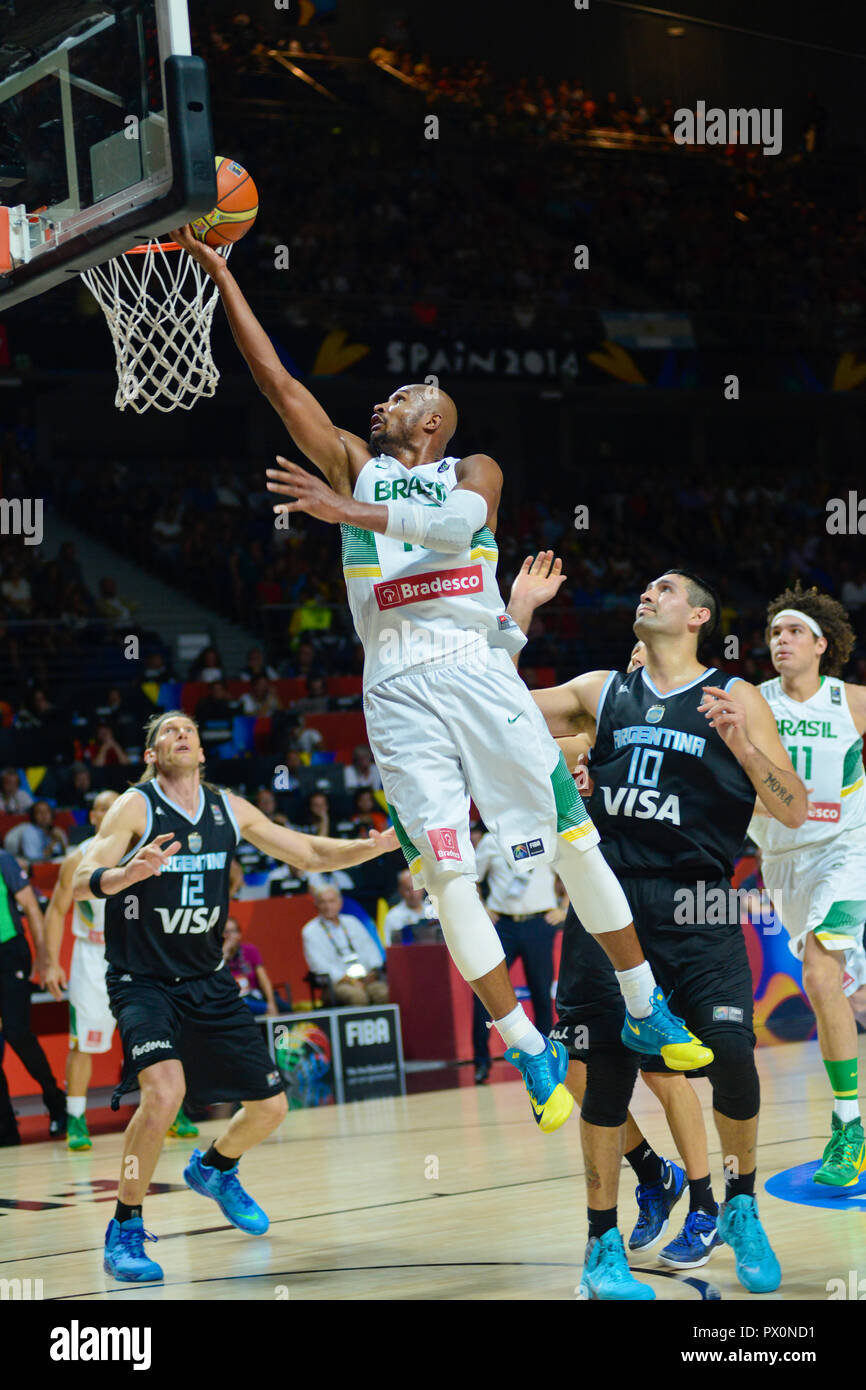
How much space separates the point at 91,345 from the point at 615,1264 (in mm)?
15678

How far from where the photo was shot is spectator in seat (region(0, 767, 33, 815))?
14.1m

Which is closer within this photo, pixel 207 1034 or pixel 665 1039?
pixel 665 1039

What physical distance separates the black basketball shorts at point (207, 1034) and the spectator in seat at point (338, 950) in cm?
523

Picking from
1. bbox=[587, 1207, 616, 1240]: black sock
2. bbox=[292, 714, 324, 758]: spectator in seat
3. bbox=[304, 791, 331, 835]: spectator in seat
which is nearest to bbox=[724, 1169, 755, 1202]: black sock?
bbox=[587, 1207, 616, 1240]: black sock

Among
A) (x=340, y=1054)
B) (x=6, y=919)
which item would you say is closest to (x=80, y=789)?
(x=340, y=1054)

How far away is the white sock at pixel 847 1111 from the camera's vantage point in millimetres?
6727

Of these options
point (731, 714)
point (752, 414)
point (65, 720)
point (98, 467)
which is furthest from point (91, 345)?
point (731, 714)

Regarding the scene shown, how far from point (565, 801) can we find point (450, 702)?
1.70 feet

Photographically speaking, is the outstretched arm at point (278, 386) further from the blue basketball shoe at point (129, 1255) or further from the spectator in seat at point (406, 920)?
the spectator in seat at point (406, 920)

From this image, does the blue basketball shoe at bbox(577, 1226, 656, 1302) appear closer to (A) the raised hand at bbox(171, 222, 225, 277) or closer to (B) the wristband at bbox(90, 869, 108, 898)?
(B) the wristband at bbox(90, 869, 108, 898)

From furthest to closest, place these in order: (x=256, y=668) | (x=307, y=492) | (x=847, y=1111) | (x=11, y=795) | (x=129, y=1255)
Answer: (x=256, y=668) < (x=11, y=795) < (x=847, y=1111) < (x=129, y=1255) < (x=307, y=492)

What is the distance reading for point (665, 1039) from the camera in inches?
194

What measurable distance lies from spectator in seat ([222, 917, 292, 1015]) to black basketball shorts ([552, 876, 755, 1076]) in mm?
6039

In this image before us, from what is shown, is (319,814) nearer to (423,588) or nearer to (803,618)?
(803,618)
